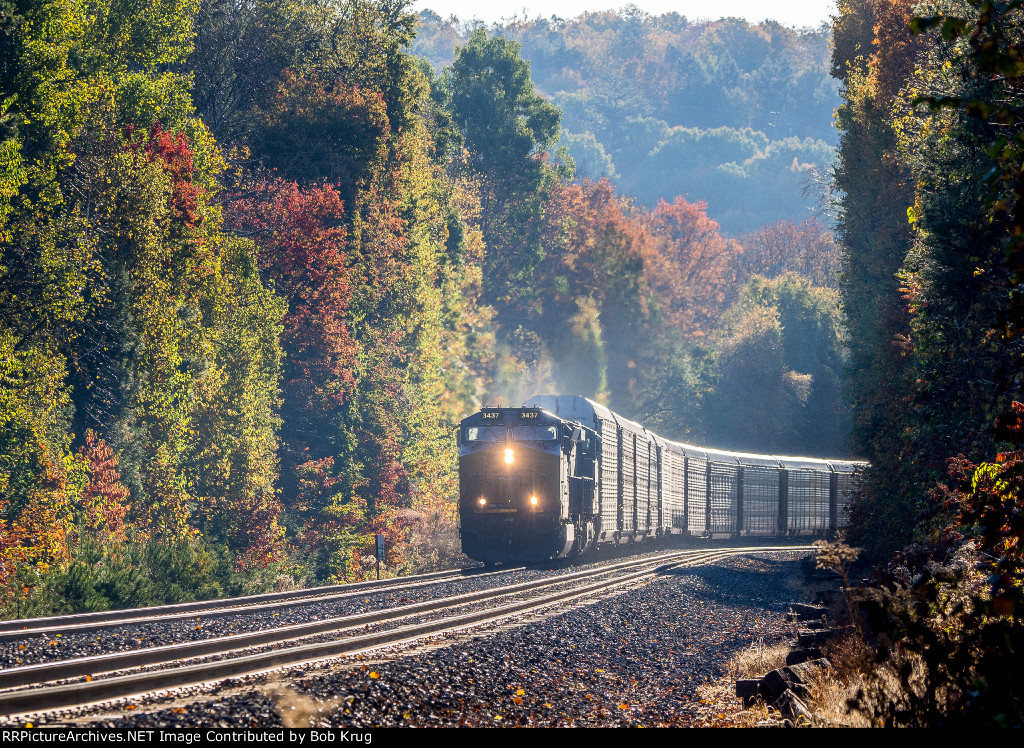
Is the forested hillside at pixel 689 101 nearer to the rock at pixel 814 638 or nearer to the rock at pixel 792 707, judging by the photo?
the rock at pixel 814 638

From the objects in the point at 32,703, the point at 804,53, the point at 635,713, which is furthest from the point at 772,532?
the point at 804,53

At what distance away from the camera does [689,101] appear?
16238cm

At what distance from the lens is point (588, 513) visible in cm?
2591

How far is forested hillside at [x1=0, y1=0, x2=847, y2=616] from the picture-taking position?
2309cm

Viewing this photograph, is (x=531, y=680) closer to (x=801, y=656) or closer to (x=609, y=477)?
(x=801, y=656)

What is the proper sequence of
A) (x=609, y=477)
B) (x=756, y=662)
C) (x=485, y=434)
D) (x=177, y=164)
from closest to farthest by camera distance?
(x=756, y=662) < (x=485, y=434) < (x=609, y=477) < (x=177, y=164)

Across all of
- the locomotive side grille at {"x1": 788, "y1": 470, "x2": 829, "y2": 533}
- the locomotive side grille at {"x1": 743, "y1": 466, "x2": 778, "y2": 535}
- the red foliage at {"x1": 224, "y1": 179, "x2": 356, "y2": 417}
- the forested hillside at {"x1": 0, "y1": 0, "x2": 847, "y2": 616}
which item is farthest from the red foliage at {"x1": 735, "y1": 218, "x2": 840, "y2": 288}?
the red foliage at {"x1": 224, "y1": 179, "x2": 356, "y2": 417}

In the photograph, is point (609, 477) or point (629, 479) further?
point (629, 479)

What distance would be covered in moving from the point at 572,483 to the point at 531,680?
14975mm

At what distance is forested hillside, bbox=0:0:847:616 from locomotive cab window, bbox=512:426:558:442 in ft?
24.8

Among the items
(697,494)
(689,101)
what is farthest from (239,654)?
(689,101)

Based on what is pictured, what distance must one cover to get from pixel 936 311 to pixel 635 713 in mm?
11104

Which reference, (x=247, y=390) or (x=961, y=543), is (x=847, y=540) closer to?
(x=961, y=543)

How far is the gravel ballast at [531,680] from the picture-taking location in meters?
7.54
